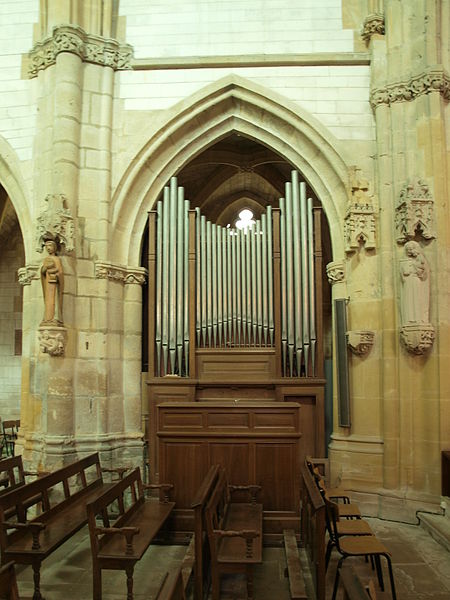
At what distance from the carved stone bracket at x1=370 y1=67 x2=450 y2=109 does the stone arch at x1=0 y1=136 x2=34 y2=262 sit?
17.5ft

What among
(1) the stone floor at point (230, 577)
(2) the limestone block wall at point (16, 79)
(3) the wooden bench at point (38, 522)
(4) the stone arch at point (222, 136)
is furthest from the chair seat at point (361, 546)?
(2) the limestone block wall at point (16, 79)

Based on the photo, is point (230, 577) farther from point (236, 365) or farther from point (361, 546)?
point (236, 365)

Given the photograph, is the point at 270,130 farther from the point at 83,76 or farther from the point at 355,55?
the point at 83,76

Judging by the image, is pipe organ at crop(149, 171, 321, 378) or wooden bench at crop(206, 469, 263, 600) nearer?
wooden bench at crop(206, 469, 263, 600)

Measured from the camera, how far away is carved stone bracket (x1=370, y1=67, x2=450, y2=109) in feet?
26.9

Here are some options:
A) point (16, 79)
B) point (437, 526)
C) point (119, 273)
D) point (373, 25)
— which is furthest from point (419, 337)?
Answer: point (16, 79)

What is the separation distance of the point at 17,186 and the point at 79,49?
88.0 inches

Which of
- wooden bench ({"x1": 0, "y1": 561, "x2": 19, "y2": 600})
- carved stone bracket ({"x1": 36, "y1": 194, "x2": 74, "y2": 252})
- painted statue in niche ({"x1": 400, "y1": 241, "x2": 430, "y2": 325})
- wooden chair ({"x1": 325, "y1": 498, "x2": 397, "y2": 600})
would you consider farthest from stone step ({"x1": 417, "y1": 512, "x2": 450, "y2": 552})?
carved stone bracket ({"x1": 36, "y1": 194, "x2": 74, "y2": 252})

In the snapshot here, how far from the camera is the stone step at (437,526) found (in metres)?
6.64

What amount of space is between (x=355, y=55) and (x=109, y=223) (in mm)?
4441

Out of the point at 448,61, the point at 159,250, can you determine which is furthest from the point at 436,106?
the point at 159,250

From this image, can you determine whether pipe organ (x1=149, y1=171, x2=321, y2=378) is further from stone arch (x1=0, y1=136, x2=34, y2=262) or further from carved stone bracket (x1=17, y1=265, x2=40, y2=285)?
stone arch (x1=0, y1=136, x2=34, y2=262)

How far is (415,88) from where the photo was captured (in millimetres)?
8352

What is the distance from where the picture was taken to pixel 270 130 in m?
9.62
